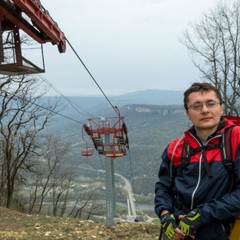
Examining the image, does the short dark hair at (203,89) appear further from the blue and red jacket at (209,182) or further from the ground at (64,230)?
the ground at (64,230)

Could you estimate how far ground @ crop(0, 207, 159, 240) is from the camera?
9.26 metres

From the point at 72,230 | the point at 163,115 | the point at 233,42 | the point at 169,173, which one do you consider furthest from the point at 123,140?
the point at 163,115

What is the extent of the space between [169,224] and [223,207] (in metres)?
0.33

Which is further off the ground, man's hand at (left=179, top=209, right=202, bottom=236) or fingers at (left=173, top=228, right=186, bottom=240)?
man's hand at (left=179, top=209, right=202, bottom=236)

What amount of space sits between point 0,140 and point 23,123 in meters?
1.74

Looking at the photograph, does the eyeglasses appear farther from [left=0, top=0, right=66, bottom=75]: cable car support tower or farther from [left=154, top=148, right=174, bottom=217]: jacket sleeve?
[left=0, top=0, right=66, bottom=75]: cable car support tower

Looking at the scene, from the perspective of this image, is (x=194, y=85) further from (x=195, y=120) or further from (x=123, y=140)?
(x=123, y=140)

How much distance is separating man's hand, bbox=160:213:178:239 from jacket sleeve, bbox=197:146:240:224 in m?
0.19

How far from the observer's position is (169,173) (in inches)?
94.7

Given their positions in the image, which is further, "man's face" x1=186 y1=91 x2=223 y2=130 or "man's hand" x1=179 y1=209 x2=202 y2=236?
"man's face" x1=186 y1=91 x2=223 y2=130

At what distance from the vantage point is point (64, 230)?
10.1 metres

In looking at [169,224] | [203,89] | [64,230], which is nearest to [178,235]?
[169,224]

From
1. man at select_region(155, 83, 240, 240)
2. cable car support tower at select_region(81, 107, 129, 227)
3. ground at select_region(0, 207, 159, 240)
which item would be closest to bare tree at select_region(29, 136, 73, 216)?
cable car support tower at select_region(81, 107, 129, 227)

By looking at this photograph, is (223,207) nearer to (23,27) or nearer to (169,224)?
(169,224)
